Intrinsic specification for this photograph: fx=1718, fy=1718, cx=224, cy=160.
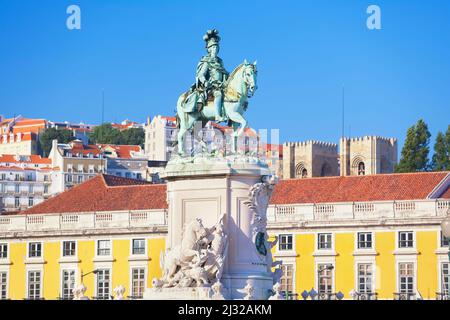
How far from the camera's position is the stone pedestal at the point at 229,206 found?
142 ft

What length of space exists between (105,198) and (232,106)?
4140 centimetres

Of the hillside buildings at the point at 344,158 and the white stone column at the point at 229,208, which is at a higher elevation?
the hillside buildings at the point at 344,158

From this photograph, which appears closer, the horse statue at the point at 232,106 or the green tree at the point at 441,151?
the horse statue at the point at 232,106

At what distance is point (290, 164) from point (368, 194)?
109m

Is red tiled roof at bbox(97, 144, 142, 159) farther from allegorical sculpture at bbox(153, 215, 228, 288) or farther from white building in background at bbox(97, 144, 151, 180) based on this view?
allegorical sculpture at bbox(153, 215, 228, 288)

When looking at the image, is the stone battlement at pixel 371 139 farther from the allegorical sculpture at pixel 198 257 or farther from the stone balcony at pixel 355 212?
the allegorical sculpture at pixel 198 257

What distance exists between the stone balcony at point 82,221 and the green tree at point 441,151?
5262 centimetres

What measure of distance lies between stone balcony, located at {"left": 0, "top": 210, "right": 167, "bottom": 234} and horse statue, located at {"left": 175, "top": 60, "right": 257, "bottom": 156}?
112 feet

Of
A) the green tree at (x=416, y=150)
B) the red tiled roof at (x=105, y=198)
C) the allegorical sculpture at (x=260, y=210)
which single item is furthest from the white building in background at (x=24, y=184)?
the allegorical sculpture at (x=260, y=210)

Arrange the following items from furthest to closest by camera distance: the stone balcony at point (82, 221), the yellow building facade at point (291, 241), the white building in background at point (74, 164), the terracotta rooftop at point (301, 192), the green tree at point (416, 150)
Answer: the white building in background at point (74, 164)
the green tree at point (416, 150)
the stone balcony at point (82, 221)
the terracotta rooftop at point (301, 192)
the yellow building facade at point (291, 241)

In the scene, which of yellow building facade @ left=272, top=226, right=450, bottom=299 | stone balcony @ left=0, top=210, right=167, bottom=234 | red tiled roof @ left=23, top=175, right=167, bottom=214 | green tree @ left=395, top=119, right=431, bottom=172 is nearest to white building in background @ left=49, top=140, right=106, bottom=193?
green tree @ left=395, top=119, right=431, bottom=172

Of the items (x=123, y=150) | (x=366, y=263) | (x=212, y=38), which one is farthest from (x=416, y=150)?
(x=212, y=38)

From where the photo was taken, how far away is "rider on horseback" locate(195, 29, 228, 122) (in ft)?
146
